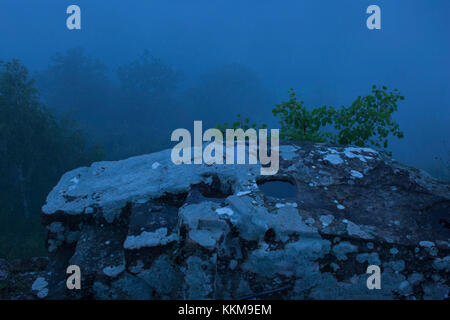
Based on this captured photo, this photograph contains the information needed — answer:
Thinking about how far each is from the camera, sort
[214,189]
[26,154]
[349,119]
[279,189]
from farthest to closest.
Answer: [26,154], [349,119], [214,189], [279,189]

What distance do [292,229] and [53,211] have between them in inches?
148

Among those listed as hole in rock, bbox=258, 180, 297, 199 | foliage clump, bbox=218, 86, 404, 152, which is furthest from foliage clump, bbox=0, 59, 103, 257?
hole in rock, bbox=258, 180, 297, 199

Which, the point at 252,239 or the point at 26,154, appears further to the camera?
the point at 26,154

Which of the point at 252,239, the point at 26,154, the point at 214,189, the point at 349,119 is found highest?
the point at 349,119

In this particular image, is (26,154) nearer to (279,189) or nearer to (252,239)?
(279,189)

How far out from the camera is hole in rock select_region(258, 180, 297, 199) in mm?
4750

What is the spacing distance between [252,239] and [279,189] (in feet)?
3.87

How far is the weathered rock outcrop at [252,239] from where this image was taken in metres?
3.90

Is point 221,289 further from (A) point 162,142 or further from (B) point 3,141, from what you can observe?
(A) point 162,142

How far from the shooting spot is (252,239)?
4.00 meters

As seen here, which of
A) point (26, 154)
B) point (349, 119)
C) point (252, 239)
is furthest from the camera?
point (26, 154)

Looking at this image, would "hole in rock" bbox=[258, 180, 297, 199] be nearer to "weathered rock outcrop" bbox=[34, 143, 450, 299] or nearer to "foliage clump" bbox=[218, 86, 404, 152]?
"weathered rock outcrop" bbox=[34, 143, 450, 299]

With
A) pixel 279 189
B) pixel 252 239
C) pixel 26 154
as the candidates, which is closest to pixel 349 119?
pixel 279 189

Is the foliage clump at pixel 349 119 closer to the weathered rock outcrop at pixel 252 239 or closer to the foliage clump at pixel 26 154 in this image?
the weathered rock outcrop at pixel 252 239
